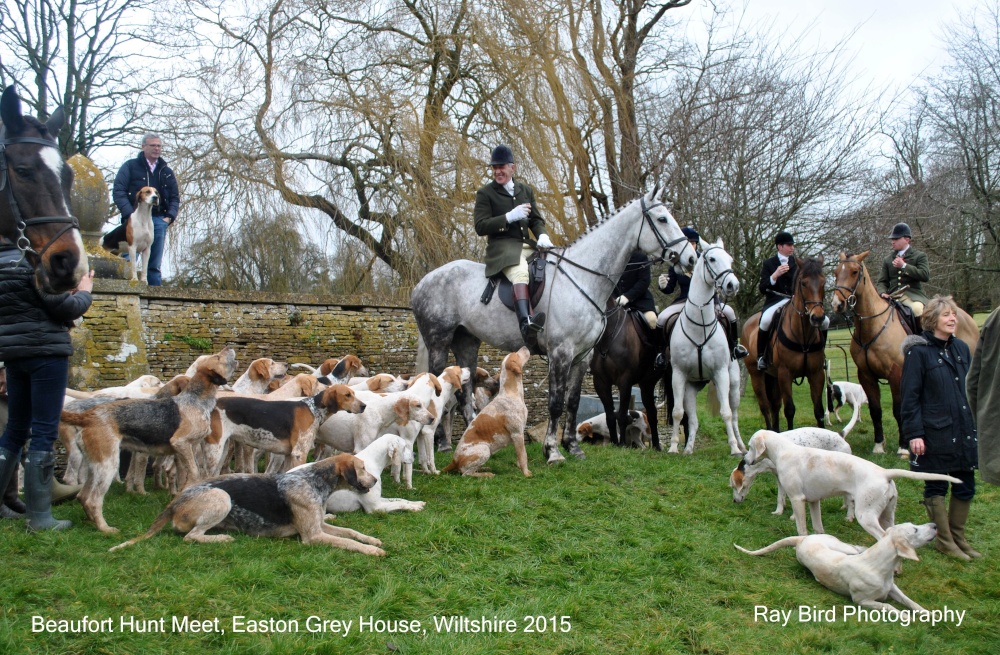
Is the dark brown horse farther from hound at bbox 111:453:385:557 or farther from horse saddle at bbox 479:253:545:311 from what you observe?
hound at bbox 111:453:385:557

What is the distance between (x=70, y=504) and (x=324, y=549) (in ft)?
8.56

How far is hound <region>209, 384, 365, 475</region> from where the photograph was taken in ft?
21.0

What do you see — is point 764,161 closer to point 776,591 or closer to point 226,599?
point 776,591

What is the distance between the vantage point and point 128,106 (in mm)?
21547

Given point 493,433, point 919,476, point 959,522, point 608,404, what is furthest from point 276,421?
point 608,404

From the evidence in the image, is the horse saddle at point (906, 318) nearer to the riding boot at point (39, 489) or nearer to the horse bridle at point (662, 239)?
the horse bridle at point (662, 239)

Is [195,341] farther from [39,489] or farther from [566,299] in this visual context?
[39,489]

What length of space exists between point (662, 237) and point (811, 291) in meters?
2.50

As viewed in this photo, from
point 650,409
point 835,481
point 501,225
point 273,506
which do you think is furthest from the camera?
point 650,409

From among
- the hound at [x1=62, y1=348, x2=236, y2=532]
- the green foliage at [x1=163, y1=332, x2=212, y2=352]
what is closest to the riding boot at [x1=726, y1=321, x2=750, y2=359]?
the hound at [x1=62, y1=348, x2=236, y2=532]

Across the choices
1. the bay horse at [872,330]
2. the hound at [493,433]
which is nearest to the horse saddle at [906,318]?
the bay horse at [872,330]

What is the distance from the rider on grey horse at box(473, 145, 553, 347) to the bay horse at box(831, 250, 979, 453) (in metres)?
3.90

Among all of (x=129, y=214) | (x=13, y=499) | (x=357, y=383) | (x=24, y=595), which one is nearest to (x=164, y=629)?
(x=24, y=595)

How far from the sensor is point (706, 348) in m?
9.59
